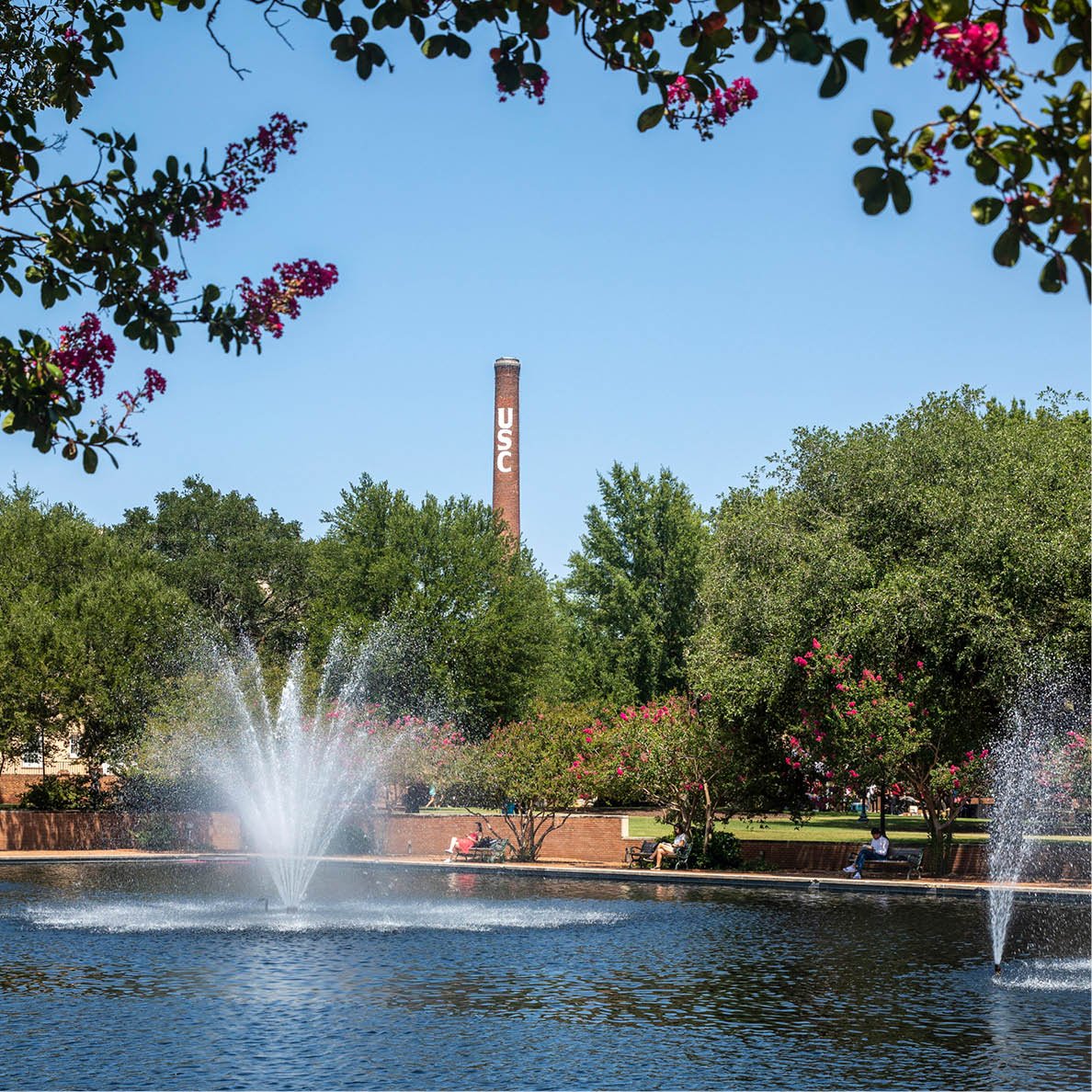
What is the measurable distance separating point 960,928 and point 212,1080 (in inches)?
569

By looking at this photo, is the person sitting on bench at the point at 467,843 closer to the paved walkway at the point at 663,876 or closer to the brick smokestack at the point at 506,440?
the paved walkway at the point at 663,876

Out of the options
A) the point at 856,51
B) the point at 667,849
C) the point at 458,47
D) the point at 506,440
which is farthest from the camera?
the point at 506,440

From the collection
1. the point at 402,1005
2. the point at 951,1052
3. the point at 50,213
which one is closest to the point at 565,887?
the point at 402,1005

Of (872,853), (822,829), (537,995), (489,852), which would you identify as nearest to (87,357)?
(537,995)

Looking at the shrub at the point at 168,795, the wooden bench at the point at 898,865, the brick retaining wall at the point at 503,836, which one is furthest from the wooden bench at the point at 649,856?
the shrub at the point at 168,795

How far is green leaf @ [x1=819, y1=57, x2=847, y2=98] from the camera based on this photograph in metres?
4.36

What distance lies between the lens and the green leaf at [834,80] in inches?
172

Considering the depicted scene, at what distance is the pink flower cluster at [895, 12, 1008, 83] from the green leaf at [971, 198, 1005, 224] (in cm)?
42

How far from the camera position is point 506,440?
75312 millimetres

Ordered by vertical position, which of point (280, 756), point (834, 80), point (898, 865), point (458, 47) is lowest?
point (898, 865)

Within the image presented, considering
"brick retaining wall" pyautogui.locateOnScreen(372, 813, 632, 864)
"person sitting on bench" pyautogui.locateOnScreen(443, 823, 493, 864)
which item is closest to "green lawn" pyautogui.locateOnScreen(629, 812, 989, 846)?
"brick retaining wall" pyautogui.locateOnScreen(372, 813, 632, 864)

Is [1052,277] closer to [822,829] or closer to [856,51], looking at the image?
[856,51]

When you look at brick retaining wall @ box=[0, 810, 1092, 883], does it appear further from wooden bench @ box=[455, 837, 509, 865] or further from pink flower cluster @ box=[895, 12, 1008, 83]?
pink flower cluster @ box=[895, 12, 1008, 83]

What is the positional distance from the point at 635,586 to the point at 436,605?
44.5 feet
